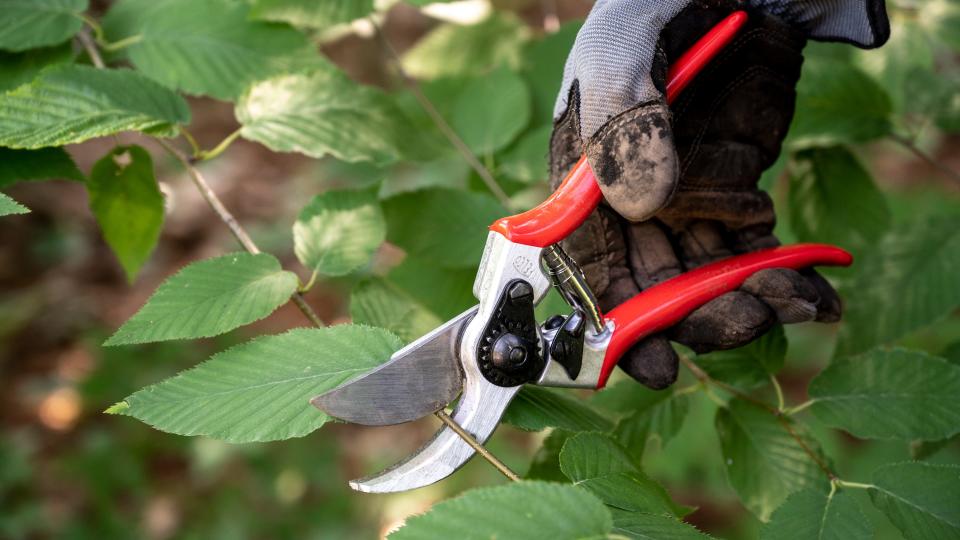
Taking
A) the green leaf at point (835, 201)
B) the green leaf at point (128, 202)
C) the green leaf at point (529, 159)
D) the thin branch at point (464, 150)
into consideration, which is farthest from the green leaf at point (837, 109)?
the green leaf at point (128, 202)

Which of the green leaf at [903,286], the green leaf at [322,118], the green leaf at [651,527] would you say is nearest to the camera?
the green leaf at [651,527]

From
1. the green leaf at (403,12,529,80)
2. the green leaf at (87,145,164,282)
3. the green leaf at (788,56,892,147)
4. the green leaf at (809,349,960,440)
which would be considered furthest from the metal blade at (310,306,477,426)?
the green leaf at (403,12,529,80)

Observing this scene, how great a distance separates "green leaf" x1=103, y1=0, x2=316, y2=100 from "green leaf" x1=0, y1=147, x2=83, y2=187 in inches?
8.9

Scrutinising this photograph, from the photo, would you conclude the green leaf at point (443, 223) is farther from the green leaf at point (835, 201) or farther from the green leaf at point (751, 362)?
the green leaf at point (835, 201)

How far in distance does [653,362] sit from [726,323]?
0.36 feet

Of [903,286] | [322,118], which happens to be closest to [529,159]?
[322,118]

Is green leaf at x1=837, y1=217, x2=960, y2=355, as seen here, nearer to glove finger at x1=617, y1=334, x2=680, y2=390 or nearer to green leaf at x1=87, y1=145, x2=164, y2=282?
glove finger at x1=617, y1=334, x2=680, y2=390

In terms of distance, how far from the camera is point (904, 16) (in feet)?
7.20

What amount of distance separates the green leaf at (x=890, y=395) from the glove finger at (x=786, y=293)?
9.4 inches

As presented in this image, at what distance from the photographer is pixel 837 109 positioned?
5.91ft

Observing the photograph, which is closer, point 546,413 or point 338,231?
point 546,413

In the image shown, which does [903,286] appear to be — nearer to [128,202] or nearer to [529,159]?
[529,159]

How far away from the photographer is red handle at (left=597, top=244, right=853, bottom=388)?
1.14m

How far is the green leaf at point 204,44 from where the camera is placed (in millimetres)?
1601
